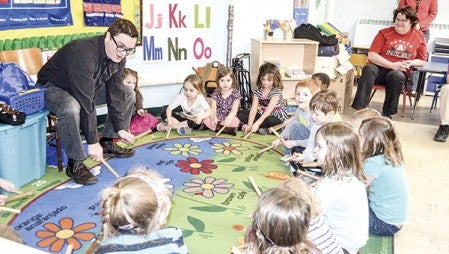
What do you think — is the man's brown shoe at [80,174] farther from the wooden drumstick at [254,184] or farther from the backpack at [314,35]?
the backpack at [314,35]

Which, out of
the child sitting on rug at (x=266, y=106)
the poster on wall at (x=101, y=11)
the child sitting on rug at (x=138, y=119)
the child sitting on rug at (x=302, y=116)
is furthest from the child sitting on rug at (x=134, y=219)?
the poster on wall at (x=101, y=11)

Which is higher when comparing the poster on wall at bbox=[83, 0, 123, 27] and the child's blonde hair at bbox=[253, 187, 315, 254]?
the poster on wall at bbox=[83, 0, 123, 27]

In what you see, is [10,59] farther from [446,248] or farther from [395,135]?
[446,248]

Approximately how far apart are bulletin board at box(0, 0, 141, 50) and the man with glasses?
1.58ft

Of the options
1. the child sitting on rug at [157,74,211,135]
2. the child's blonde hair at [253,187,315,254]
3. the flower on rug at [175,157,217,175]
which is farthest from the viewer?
the child sitting on rug at [157,74,211,135]

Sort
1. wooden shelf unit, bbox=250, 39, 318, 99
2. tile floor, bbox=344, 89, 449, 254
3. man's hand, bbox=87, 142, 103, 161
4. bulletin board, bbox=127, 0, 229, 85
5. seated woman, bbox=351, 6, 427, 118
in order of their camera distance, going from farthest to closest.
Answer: wooden shelf unit, bbox=250, 39, 318, 99, seated woman, bbox=351, 6, 427, 118, bulletin board, bbox=127, 0, 229, 85, man's hand, bbox=87, 142, 103, 161, tile floor, bbox=344, 89, 449, 254

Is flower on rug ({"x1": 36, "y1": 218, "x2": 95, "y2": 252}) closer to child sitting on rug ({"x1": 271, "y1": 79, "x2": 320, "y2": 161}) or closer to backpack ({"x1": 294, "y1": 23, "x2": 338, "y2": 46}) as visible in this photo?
child sitting on rug ({"x1": 271, "y1": 79, "x2": 320, "y2": 161})

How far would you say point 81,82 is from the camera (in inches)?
108

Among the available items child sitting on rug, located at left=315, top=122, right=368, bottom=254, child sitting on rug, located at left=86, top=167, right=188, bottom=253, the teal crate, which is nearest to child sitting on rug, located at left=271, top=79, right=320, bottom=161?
child sitting on rug, located at left=315, top=122, right=368, bottom=254

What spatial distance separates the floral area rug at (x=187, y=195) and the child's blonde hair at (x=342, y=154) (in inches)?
21.9

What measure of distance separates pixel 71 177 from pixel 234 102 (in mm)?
1633

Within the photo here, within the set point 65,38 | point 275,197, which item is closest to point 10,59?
point 65,38

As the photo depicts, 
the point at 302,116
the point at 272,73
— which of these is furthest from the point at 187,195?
the point at 272,73

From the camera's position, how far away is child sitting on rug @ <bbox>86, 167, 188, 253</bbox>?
136cm
